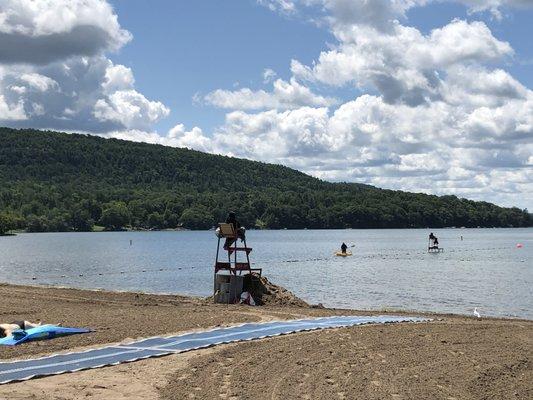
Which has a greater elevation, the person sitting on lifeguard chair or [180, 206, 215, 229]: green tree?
[180, 206, 215, 229]: green tree

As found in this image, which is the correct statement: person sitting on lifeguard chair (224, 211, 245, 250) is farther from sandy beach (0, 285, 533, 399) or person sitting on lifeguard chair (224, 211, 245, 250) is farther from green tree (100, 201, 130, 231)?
green tree (100, 201, 130, 231)

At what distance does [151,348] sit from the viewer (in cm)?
1346

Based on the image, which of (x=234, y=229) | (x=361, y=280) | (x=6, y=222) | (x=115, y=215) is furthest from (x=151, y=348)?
(x=115, y=215)

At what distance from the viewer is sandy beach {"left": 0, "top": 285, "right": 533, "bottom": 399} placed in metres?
10.3

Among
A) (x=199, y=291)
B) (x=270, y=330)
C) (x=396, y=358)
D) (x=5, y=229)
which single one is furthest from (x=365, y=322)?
(x=5, y=229)

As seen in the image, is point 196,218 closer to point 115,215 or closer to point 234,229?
point 115,215

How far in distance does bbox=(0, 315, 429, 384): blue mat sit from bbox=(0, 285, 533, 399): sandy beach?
0.43 meters

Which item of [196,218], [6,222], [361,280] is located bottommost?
[361,280]

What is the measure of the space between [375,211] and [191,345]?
183228 mm

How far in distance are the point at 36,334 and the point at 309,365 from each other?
6.11 metres

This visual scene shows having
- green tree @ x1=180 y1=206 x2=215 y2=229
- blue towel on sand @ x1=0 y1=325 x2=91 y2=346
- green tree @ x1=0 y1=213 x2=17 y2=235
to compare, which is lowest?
blue towel on sand @ x1=0 y1=325 x2=91 y2=346

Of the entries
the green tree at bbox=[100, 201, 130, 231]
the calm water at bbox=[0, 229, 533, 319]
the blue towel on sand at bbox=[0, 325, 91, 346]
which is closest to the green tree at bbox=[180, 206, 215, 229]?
the green tree at bbox=[100, 201, 130, 231]

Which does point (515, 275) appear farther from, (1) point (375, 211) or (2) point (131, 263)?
(1) point (375, 211)

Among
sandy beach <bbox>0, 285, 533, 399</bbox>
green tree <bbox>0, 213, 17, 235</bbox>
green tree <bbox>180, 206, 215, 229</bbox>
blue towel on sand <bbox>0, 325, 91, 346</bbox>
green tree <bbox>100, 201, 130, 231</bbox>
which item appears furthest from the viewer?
green tree <bbox>180, 206, 215, 229</bbox>
